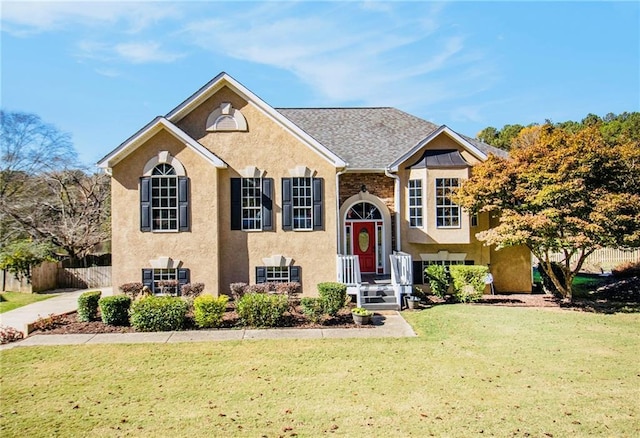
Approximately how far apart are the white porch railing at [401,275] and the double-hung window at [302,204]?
10.0 feet

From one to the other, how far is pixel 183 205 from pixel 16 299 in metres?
9.81

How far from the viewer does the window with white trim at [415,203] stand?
645 inches

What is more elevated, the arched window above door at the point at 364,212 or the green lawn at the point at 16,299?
the arched window above door at the point at 364,212

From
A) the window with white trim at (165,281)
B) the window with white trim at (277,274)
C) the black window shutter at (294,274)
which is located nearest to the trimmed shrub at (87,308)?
the window with white trim at (165,281)

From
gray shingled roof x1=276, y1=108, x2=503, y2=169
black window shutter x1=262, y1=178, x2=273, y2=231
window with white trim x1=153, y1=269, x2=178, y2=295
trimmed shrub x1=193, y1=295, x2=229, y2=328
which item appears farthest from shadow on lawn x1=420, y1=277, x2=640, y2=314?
window with white trim x1=153, y1=269, x2=178, y2=295

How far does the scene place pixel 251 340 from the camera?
34.5 feet

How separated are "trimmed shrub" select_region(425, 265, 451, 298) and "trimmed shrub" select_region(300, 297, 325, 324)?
519cm

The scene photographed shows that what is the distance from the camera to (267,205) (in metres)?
15.0

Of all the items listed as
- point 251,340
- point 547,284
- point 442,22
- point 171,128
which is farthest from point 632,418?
point 171,128

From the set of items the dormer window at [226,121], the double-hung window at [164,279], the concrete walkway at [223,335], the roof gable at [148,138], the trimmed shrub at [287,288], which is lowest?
the concrete walkway at [223,335]

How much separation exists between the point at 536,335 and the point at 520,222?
4358mm

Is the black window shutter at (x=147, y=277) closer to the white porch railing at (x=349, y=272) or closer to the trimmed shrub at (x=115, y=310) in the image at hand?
the trimmed shrub at (x=115, y=310)

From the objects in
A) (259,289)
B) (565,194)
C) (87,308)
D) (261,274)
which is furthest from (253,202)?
(565,194)

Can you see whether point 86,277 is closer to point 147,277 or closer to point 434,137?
point 147,277
